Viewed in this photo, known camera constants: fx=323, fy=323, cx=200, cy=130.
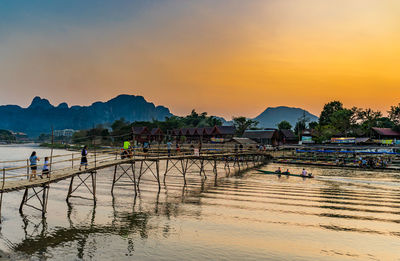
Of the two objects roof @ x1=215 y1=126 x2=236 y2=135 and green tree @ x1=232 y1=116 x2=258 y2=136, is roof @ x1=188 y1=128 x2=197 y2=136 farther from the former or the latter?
green tree @ x1=232 y1=116 x2=258 y2=136

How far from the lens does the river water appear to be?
1504cm

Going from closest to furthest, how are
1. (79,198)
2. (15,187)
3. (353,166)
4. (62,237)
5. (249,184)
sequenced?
1. (62,237)
2. (15,187)
3. (79,198)
4. (249,184)
5. (353,166)

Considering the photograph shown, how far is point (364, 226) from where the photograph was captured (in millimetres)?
19234

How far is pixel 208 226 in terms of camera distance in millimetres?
18953

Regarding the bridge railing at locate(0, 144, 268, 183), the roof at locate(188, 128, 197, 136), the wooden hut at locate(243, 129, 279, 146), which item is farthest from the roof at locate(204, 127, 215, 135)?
the bridge railing at locate(0, 144, 268, 183)

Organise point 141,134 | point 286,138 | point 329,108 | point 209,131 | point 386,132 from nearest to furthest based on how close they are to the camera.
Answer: point 386,132
point 286,138
point 209,131
point 141,134
point 329,108

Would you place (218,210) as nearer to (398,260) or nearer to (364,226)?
(364,226)

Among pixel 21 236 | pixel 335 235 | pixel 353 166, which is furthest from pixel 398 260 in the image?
pixel 353 166

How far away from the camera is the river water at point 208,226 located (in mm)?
15039

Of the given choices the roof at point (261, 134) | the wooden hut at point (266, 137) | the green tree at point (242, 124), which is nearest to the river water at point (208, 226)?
the roof at point (261, 134)

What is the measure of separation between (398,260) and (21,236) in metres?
18.2

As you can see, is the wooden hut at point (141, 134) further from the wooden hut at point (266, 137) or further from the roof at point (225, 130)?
the wooden hut at point (266, 137)

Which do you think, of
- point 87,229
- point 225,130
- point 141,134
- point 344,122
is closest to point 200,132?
point 225,130

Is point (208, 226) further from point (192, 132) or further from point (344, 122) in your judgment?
point (192, 132)
